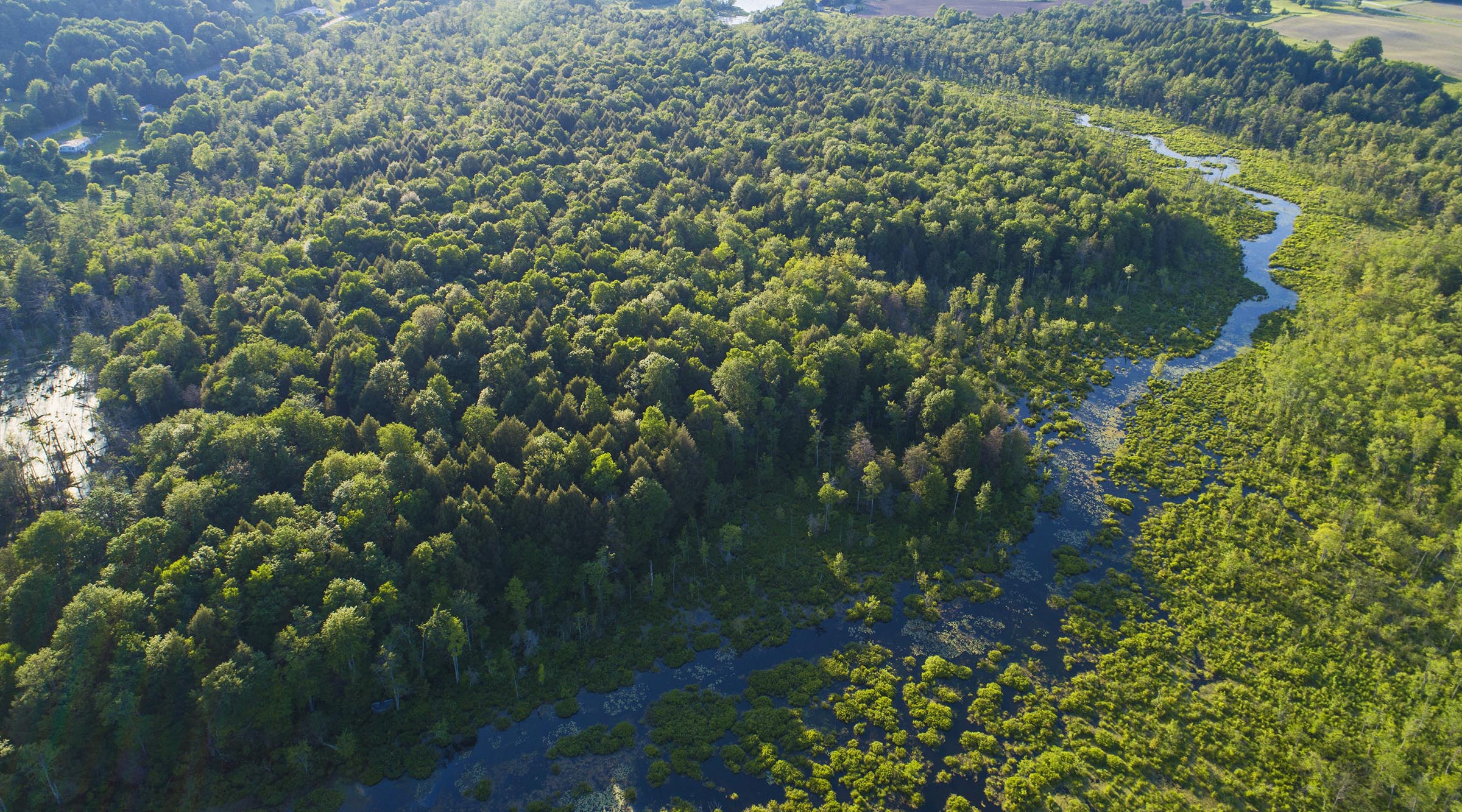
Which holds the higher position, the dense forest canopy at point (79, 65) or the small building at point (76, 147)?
the dense forest canopy at point (79, 65)

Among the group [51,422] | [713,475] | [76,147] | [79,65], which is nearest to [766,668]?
[713,475]

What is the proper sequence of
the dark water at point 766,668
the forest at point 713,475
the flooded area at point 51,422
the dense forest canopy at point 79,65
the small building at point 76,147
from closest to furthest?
the dark water at point 766,668 → the forest at point 713,475 → the flooded area at point 51,422 → the small building at point 76,147 → the dense forest canopy at point 79,65

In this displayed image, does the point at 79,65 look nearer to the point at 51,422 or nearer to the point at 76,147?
the point at 76,147

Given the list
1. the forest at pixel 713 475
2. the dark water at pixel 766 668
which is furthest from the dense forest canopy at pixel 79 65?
the dark water at pixel 766 668

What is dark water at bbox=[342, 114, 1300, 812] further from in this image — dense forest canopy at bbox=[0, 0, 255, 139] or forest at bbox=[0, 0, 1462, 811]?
dense forest canopy at bbox=[0, 0, 255, 139]

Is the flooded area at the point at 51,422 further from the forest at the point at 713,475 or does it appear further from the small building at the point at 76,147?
the small building at the point at 76,147

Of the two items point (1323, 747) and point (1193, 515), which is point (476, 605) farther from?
point (1193, 515)

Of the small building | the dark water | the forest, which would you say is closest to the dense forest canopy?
the small building
